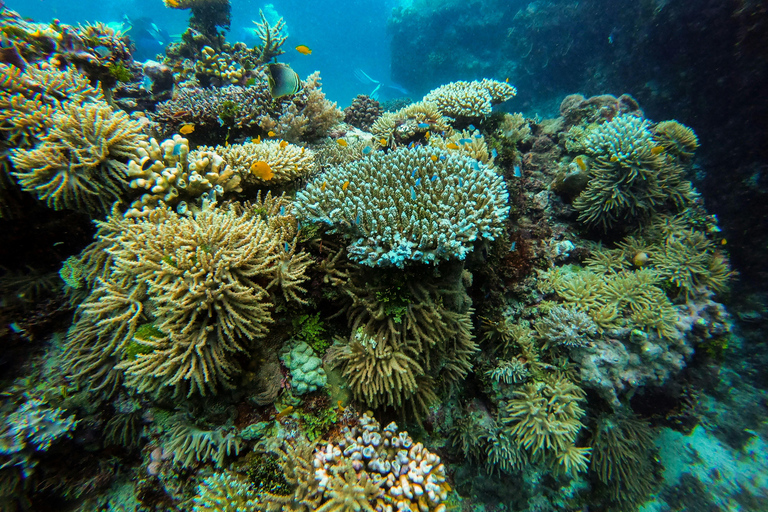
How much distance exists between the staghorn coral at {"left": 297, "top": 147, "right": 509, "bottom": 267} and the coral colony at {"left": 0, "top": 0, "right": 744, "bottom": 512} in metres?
0.03

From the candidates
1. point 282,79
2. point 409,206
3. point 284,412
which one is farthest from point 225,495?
point 282,79

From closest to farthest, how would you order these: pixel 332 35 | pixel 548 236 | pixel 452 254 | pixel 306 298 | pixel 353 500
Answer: pixel 353 500
pixel 452 254
pixel 306 298
pixel 548 236
pixel 332 35

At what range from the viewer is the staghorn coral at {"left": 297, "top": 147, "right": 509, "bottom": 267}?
308cm

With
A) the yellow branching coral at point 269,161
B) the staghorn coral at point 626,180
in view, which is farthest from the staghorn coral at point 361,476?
the staghorn coral at point 626,180

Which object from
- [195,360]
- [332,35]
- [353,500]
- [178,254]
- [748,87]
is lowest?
[353,500]

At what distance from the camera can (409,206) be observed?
131 inches

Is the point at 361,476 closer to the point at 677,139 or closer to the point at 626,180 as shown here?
the point at 626,180

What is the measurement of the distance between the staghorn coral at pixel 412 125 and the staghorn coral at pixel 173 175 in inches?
135

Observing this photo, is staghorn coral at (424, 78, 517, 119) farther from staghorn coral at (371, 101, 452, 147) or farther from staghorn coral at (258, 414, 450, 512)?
staghorn coral at (258, 414, 450, 512)

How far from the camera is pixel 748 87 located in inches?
311

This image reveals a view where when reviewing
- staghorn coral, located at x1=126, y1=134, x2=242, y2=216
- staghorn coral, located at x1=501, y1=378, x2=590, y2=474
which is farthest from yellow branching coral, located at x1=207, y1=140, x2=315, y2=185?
staghorn coral, located at x1=501, y1=378, x2=590, y2=474

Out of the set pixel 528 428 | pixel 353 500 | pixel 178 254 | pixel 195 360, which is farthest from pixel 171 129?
pixel 528 428

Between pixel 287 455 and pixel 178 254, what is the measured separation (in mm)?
2228

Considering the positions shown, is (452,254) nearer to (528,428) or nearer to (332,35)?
(528,428)
